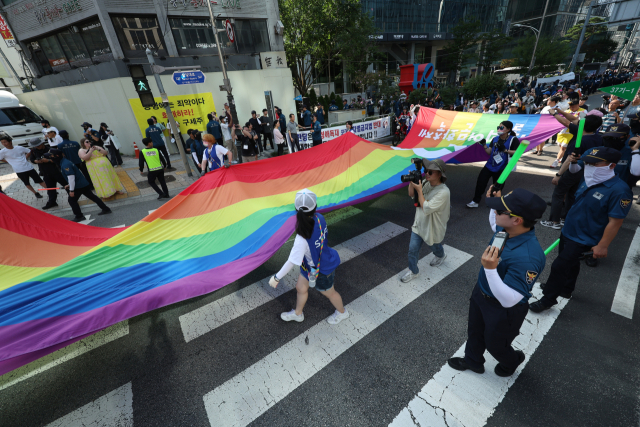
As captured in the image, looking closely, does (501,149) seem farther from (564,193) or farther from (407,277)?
(407,277)

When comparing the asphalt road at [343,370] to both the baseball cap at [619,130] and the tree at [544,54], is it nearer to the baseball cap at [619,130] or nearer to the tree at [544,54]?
the baseball cap at [619,130]

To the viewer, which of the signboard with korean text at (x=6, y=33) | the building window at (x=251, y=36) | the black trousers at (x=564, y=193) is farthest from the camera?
the building window at (x=251, y=36)

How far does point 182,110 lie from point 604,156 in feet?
54.8

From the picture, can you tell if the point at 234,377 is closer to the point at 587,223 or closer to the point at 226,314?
the point at 226,314

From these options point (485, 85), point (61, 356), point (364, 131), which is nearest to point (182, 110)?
point (364, 131)

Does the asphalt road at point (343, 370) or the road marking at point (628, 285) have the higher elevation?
the asphalt road at point (343, 370)

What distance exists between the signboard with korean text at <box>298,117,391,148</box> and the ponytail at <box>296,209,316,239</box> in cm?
967

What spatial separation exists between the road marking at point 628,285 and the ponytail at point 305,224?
433 cm

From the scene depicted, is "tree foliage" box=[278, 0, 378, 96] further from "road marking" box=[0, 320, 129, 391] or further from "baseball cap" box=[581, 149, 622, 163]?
"road marking" box=[0, 320, 129, 391]

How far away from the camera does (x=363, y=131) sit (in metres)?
13.2

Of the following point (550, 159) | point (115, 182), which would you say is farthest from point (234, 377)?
point (550, 159)

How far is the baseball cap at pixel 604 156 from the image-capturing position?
3.08 metres

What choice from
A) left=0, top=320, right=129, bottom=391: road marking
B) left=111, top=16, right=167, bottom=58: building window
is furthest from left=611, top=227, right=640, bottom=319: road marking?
left=111, top=16, right=167, bottom=58: building window

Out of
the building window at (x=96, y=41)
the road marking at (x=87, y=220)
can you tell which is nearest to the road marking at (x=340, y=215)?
the road marking at (x=87, y=220)
